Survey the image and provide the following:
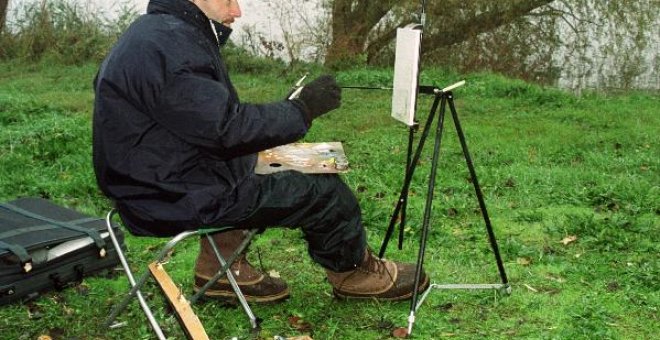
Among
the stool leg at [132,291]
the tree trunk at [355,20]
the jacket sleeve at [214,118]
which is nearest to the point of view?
the jacket sleeve at [214,118]

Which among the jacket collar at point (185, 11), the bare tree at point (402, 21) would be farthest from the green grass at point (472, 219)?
the bare tree at point (402, 21)

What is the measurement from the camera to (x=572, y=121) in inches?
334

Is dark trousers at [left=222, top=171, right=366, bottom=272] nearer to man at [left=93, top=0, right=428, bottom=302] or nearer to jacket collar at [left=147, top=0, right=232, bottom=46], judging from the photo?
man at [left=93, top=0, right=428, bottom=302]

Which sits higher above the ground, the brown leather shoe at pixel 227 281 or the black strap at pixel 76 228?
the black strap at pixel 76 228

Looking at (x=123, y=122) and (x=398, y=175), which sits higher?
(x=123, y=122)

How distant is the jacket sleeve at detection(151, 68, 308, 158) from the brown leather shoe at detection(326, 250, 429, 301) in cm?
100

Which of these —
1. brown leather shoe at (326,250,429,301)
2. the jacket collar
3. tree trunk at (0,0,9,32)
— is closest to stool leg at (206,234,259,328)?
brown leather shoe at (326,250,429,301)

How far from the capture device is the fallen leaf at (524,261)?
4344mm

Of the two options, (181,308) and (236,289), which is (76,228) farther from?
(181,308)

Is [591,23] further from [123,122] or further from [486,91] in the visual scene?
[123,122]

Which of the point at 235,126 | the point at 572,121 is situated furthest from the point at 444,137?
the point at 235,126

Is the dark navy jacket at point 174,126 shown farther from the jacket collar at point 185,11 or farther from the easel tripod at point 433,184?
the easel tripod at point 433,184

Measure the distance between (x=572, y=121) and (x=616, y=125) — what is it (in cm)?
45

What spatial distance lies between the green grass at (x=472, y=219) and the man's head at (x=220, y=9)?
52.7 inches
